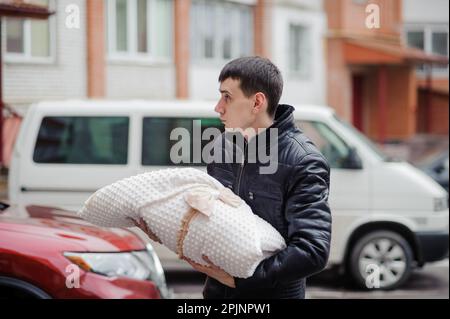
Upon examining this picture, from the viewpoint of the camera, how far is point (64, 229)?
508 cm

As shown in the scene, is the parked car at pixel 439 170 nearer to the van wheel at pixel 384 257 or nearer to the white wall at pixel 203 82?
the van wheel at pixel 384 257

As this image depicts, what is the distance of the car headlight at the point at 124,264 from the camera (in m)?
4.94

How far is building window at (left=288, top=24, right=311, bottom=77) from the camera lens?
24578 mm

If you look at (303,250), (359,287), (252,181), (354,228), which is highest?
(252,181)

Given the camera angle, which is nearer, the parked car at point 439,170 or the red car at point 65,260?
the red car at point 65,260

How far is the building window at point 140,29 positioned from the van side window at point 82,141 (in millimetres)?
9486

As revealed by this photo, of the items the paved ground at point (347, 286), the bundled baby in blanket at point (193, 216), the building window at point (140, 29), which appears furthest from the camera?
the building window at point (140, 29)

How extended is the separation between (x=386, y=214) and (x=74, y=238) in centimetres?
462

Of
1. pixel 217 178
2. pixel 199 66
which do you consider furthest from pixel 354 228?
pixel 199 66

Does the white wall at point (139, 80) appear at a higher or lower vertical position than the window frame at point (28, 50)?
lower

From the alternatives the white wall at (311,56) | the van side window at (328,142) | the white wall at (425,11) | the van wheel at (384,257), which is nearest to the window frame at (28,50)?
the van side window at (328,142)

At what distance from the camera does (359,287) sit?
8961 millimetres

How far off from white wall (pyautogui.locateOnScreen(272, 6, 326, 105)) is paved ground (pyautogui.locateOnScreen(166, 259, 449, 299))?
13005 mm
